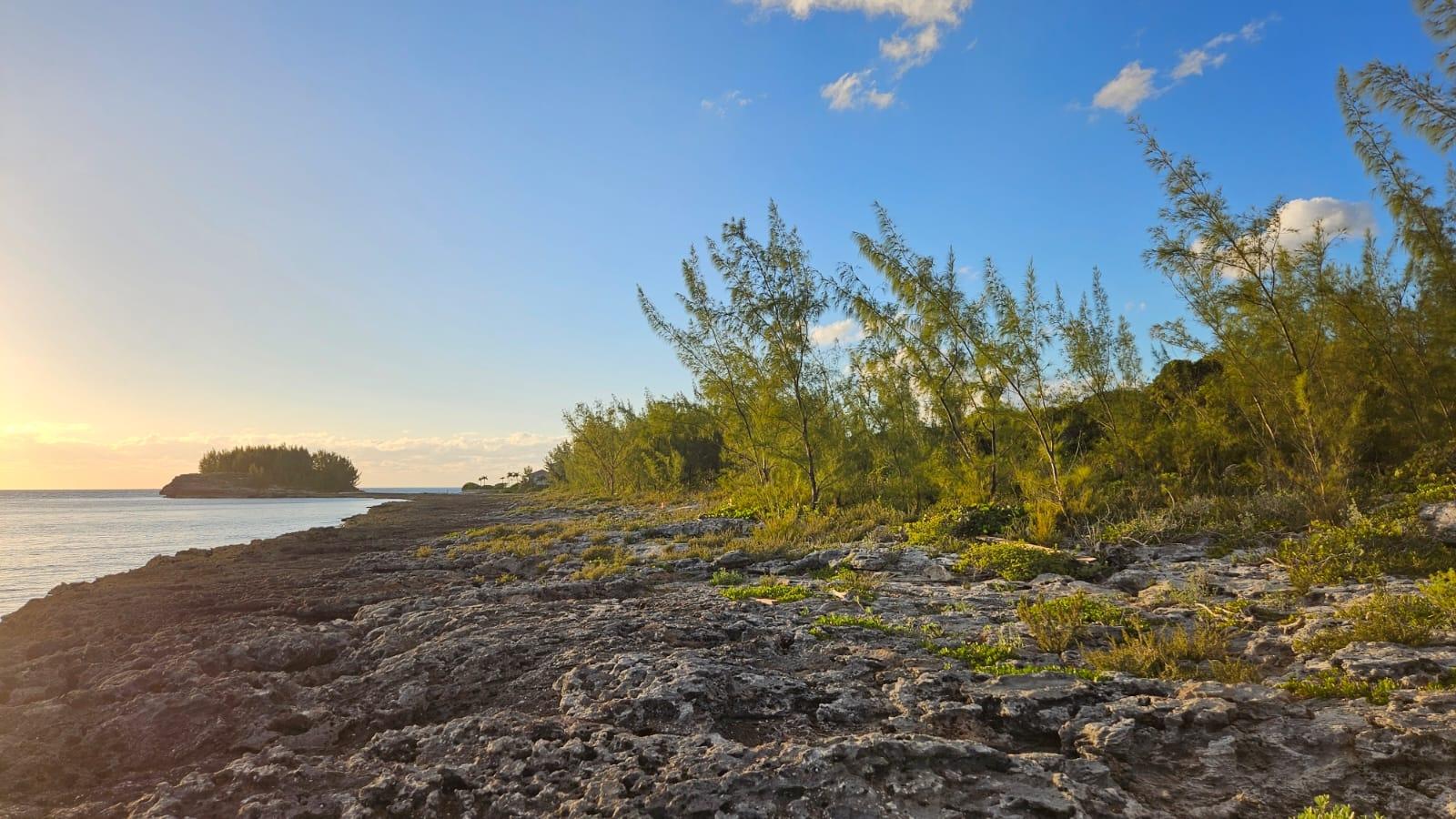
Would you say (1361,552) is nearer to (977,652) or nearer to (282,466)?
(977,652)

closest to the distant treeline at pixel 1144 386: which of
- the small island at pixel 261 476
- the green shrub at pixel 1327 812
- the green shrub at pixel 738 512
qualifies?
the green shrub at pixel 738 512

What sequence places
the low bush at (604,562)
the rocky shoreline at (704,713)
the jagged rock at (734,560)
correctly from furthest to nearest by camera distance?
the jagged rock at (734,560)
the low bush at (604,562)
the rocky shoreline at (704,713)

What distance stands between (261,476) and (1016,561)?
124m

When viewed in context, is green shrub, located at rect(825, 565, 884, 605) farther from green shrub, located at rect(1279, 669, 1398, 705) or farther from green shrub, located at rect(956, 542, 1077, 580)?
green shrub, located at rect(1279, 669, 1398, 705)

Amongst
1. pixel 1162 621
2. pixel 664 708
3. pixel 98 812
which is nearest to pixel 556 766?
pixel 664 708

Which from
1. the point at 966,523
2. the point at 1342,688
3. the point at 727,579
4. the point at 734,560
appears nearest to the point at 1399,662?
the point at 1342,688

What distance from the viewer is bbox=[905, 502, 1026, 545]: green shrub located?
529 inches

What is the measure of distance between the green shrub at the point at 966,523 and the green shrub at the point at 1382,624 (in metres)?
7.09

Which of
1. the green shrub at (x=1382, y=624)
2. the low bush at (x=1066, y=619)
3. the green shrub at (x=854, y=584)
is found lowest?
the green shrub at (x=854, y=584)

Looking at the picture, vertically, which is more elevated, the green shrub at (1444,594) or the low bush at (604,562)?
the green shrub at (1444,594)

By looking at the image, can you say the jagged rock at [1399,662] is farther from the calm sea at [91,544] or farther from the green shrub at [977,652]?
the calm sea at [91,544]

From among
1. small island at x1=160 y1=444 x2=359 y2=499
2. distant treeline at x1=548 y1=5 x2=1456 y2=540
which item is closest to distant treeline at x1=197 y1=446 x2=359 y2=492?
small island at x1=160 y1=444 x2=359 y2=499

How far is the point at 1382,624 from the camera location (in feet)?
18.6

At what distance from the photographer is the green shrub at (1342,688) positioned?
460 centimetres
